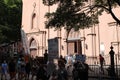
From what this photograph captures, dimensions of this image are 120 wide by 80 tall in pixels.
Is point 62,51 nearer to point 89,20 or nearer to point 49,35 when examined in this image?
point 49,35

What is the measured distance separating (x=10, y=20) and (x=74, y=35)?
20265 millimetres

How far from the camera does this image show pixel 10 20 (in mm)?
57812

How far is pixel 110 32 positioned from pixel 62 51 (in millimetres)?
7876

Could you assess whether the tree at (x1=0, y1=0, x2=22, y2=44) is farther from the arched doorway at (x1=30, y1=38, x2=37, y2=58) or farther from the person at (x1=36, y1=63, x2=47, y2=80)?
the person at (x1=36, y1=63, x2=47, y2=80)

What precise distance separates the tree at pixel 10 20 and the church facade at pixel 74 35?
254 inches

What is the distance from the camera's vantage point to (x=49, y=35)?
145 feet

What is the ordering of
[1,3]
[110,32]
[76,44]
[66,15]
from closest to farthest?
[66,15] < [110,32] < [76,44] < [1,3]

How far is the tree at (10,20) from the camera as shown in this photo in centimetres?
5509

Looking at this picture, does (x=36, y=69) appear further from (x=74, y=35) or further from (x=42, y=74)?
(x=74, y=35)

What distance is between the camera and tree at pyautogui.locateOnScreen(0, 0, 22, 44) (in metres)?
55.1

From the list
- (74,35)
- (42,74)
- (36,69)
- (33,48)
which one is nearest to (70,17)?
(36,69)

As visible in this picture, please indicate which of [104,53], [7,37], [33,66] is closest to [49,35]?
[104,53]

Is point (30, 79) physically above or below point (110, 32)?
below

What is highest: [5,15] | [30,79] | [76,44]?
[5,15]
